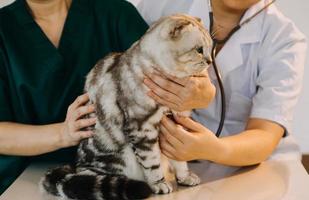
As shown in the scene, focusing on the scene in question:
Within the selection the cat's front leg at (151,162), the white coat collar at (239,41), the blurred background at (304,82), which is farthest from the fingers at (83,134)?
the blurred background at (304,82)

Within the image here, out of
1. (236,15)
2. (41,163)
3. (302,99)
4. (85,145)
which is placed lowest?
(302,99)

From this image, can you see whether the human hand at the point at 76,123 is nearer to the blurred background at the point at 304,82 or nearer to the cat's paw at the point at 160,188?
the cat's paw at the point at 160,188

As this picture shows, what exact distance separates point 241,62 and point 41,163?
22.2 inches

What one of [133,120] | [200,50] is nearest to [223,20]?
[200,50]

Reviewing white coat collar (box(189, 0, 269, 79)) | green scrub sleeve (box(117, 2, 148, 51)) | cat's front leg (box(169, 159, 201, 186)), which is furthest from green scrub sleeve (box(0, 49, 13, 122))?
white coat collar (box(189, 0, 269, 79))

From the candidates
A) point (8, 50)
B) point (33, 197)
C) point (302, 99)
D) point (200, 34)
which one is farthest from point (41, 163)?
point (302, 99)

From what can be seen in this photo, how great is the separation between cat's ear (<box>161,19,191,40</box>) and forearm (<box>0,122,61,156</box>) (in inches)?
13.6

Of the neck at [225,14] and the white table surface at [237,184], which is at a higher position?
the neck at [225,14]

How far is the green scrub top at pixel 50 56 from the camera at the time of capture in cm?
105

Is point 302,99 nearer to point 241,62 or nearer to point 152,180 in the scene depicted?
point 241,62

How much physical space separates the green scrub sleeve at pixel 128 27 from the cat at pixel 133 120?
0.16 metres

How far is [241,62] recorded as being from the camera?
45.2 inches

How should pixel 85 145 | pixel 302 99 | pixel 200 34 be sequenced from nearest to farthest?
pixel 200 34
pixel 85 145
pixel 302 99

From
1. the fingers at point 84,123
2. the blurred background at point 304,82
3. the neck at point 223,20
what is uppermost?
the neck at point 223,20
